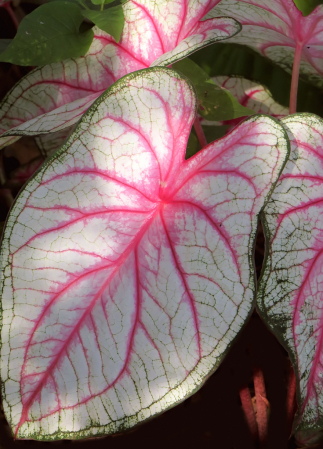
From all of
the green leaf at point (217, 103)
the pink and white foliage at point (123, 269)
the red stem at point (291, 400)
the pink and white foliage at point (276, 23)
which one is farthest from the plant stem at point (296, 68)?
the red stem at point (291, 400)

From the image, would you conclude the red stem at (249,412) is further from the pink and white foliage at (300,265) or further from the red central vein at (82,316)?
the red central vein at (82,316)

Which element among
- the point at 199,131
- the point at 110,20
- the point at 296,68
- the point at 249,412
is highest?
the point at 110,20

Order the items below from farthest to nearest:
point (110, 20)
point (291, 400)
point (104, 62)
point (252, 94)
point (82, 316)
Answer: point (252, 94) < point (291, 400) < point (104, 62) < point (110, 20) < point (82, 316)

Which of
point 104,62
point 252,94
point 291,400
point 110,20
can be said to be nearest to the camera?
point 110,20

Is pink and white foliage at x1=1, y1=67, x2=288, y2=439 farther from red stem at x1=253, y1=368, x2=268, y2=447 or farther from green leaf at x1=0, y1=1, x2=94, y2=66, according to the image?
red stem at x1=253, y1=368, x2=268, y2=447

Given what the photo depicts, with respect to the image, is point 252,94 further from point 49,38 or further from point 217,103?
point 49,38

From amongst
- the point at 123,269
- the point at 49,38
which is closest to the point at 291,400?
the point at 123,269
